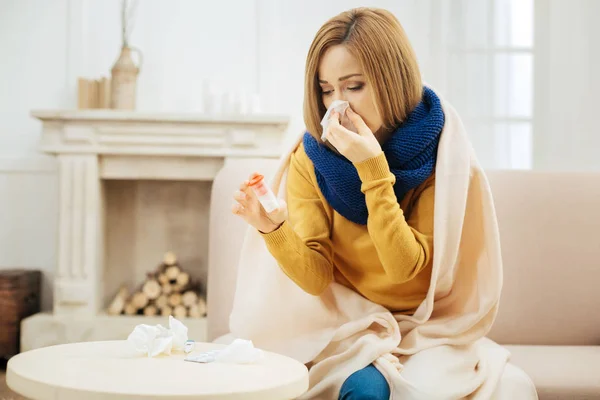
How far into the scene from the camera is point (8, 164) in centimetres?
365

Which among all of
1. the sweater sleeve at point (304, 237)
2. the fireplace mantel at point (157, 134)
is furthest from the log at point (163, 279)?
the sweater sleeve at point (304, 237)

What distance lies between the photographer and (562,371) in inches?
65.3

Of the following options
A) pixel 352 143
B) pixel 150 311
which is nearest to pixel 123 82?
pixel 150 311

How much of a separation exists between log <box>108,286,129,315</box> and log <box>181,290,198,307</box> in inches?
11.3

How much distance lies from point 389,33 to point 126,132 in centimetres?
203

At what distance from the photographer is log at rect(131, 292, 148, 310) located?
11.4ft

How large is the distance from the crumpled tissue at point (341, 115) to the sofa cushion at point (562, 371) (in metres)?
0.70

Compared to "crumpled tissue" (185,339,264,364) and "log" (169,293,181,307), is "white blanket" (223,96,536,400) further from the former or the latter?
"log" (169,293,181,307)

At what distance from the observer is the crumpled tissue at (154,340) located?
1.25m

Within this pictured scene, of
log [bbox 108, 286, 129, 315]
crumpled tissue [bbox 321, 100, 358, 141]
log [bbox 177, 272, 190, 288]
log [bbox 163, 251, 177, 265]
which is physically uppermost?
crumpled tissue [bbox 321, 100, 358, 141]

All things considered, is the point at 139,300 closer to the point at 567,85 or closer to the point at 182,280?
the point at 182,280

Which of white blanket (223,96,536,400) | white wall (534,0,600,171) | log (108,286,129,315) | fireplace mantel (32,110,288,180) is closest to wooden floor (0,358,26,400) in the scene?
log (108,286,129,315)

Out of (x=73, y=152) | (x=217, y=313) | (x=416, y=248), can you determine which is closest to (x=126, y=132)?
(x=73, y=152)

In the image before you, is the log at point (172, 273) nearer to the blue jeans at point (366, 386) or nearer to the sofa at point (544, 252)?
the sofa at point (544, 252)
